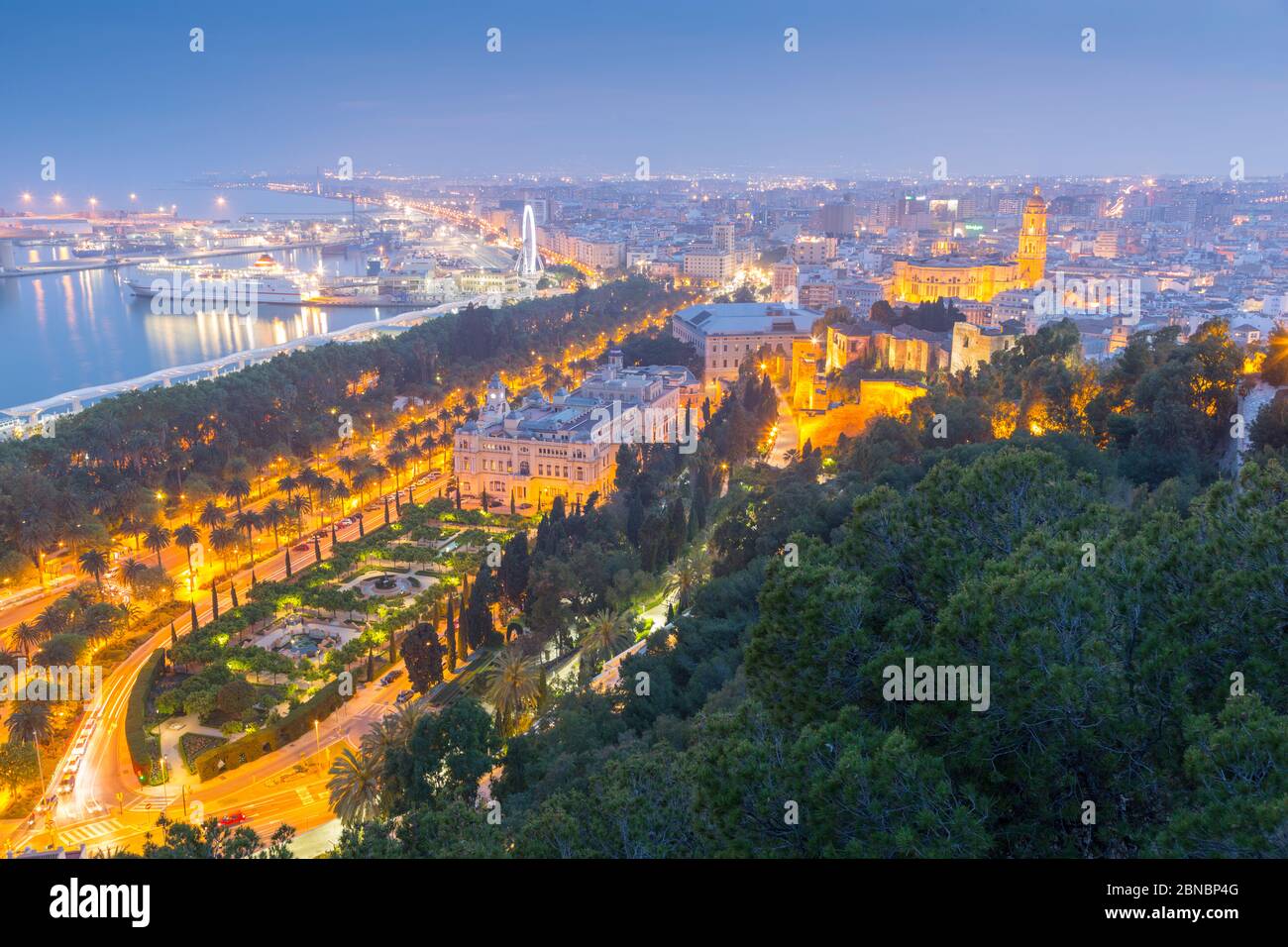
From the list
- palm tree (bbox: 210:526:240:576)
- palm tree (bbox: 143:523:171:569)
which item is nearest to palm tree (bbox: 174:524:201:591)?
palm tree (bbox: 143:523:171:569)

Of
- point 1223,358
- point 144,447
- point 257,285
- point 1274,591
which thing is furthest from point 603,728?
point 257,285

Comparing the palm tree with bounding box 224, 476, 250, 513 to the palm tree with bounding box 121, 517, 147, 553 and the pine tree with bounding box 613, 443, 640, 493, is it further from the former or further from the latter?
the pine tree with bounding box 613, 443, 640, 493

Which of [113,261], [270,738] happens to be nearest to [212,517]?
[270,738]

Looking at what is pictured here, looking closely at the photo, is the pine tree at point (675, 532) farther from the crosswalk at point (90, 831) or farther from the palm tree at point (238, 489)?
the palm tree at point (238, 489)

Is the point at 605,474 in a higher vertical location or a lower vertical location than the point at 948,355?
lower

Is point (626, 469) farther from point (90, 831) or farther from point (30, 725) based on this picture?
point (90, 831)

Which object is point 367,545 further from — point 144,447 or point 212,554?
point 144,447
